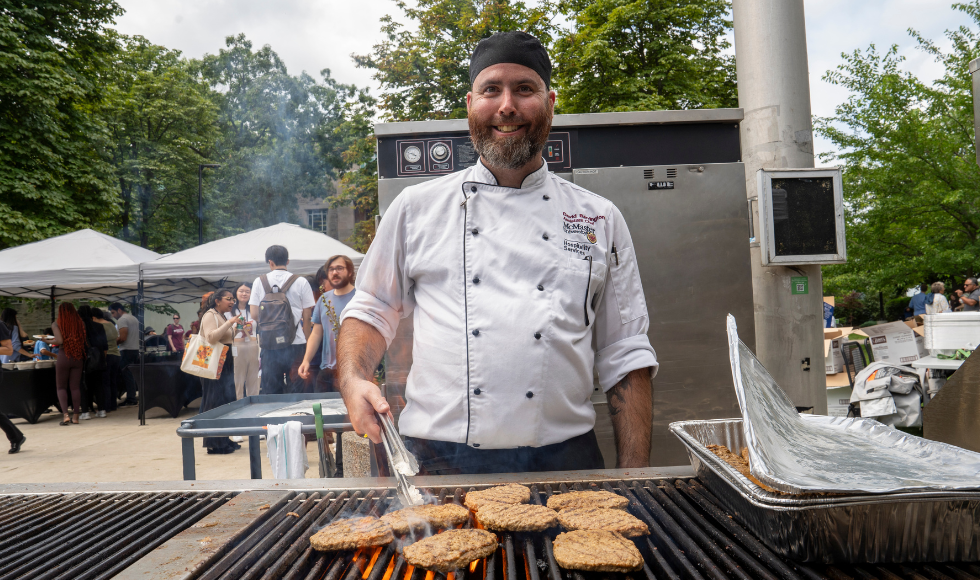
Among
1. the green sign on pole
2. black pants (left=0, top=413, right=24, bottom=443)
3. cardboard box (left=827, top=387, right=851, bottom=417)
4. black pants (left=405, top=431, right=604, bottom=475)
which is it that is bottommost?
cardboard box (left=827, top=387, right=851, bottom=417)

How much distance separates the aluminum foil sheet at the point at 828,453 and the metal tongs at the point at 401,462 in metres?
0.68

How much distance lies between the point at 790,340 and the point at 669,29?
12614mm

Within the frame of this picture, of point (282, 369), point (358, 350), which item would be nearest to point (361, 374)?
point (358, 350)

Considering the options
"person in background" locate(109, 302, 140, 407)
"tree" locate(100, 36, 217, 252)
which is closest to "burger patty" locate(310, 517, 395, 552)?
"person in background" locate(109, 302, 140, 407)

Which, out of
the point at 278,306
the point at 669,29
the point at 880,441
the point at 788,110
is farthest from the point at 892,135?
the point at 880,441

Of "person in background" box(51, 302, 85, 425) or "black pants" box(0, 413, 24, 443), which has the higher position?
"person in background" box(51, 302, 85, 425)

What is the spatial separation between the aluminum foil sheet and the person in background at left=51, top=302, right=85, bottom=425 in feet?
31.3

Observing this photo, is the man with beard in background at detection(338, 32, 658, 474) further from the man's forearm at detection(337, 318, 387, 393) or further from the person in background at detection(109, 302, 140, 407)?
the person in background at detection(109, 302, 140, 407)

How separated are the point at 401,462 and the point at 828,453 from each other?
99 cm

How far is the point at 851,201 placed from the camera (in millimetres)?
13375

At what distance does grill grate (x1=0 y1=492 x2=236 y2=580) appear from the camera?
3.60 ft

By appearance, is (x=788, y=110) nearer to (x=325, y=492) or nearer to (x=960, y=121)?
(x=325, y=492)

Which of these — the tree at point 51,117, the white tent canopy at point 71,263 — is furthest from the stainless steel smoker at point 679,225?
the tree at point 51,117

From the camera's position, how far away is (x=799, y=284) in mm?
3629
